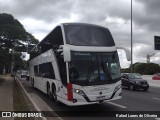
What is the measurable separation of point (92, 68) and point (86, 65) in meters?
0.28

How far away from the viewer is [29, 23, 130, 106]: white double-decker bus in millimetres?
12539

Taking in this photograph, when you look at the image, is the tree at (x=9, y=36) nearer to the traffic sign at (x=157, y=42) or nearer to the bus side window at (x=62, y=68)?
the traffic sign at (x=157, y=42)

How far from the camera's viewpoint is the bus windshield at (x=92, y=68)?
41.5 ft

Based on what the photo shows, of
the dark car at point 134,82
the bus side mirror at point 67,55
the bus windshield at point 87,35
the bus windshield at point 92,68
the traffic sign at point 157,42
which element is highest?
the traffic sign at point 157,42

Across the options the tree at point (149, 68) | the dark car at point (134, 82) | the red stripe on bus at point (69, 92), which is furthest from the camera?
the tree at point (149, 68)

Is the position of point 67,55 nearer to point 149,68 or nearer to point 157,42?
point 157,42

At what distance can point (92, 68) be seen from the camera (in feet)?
42.3

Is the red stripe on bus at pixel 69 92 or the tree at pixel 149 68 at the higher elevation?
the tree at pixel 149 68

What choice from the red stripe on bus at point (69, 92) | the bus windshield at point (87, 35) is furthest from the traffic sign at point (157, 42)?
the red stripe on bus at point (69, 92)

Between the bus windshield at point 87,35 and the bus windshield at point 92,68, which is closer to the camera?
the bus windshield at point 92,68

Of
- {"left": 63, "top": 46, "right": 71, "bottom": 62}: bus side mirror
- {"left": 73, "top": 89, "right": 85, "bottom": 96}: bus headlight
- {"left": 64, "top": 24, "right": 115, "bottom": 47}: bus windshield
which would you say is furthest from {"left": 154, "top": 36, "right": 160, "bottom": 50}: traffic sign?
{"left": 63, "top": 46, "right": 71, "bottom": 62}: bus side mirror

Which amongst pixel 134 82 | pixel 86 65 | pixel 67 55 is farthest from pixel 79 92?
pixel 134 82

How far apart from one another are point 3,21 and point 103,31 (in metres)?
20.9

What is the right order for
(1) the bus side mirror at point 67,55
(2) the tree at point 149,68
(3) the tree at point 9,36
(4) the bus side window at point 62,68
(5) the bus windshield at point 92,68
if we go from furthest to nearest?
(2) the tree at point 149,68 → (3) the tree at point 9,36 → (4) the bus side window at point 62,68 → (5) the bus windshield at point 92,68 → (1) the bus side mirror at point 67,55
